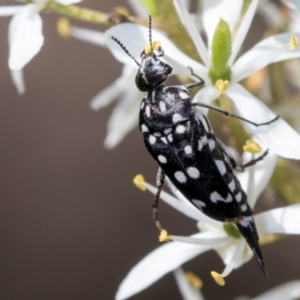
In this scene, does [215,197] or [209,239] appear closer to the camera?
[215,197]

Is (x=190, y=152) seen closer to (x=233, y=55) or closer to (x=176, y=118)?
(x=176, y=118)

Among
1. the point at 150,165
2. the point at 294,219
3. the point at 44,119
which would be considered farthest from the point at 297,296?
the point at 44,119

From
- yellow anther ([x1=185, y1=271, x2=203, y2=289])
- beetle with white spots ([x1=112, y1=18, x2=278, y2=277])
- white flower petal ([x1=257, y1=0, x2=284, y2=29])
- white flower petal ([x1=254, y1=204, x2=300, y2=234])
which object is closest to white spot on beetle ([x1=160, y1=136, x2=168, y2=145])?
beetle with white spots ([x1=112, y1=18, x2=278, y2=277])

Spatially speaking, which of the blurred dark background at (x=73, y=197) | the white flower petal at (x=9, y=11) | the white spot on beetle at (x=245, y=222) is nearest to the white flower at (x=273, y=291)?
the white spot on beetle at (x=245, y=222)

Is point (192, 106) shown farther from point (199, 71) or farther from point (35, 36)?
point (35, 36)

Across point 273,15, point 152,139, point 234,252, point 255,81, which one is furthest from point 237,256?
point 273,15
